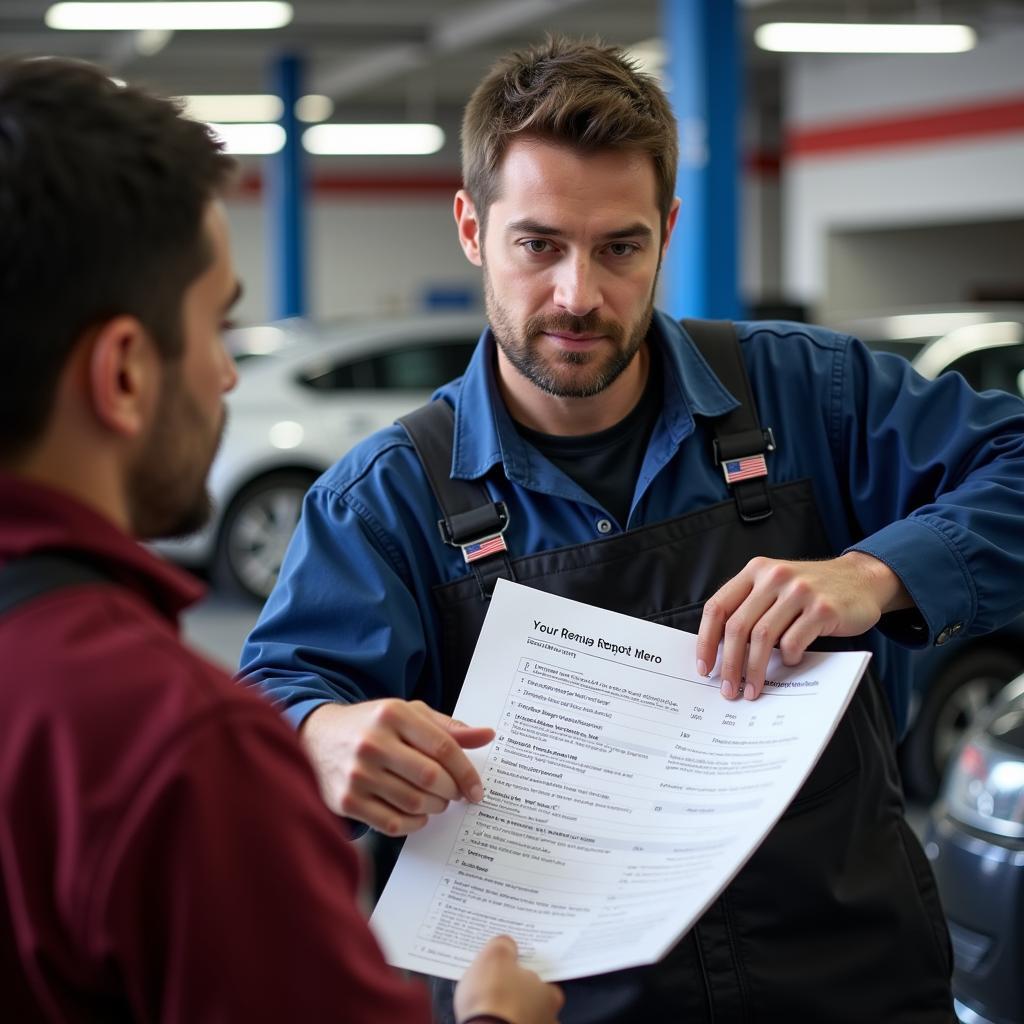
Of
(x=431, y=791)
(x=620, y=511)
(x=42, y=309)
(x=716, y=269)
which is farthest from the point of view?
(x=716, y=269)

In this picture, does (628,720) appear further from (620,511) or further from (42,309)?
(42,309)

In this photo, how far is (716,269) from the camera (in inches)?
285

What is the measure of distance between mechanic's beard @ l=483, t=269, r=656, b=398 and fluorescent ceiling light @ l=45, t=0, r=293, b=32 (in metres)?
9.58

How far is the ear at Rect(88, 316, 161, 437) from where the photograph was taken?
0.95 meters

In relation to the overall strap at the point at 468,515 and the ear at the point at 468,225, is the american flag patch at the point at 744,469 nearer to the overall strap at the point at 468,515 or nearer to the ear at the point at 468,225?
the overall strap at the point at 468,515

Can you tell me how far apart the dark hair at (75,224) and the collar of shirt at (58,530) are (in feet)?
0.13

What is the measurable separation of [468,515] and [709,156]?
19.0ft

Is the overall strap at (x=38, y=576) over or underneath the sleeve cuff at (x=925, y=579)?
over

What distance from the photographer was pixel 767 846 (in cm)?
164

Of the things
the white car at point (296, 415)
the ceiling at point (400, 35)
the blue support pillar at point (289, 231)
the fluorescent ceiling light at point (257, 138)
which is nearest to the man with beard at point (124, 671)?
the white car at point (296, 415)

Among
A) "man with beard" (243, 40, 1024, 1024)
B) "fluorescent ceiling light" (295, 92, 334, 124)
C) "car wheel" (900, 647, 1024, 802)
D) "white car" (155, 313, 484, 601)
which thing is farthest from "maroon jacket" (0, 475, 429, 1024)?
"fluorescent ceiling light" (295, 92, 334, 124)

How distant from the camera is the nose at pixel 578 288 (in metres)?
1.76

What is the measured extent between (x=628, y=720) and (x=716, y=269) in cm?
596

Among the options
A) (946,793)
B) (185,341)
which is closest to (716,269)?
(946,793)
